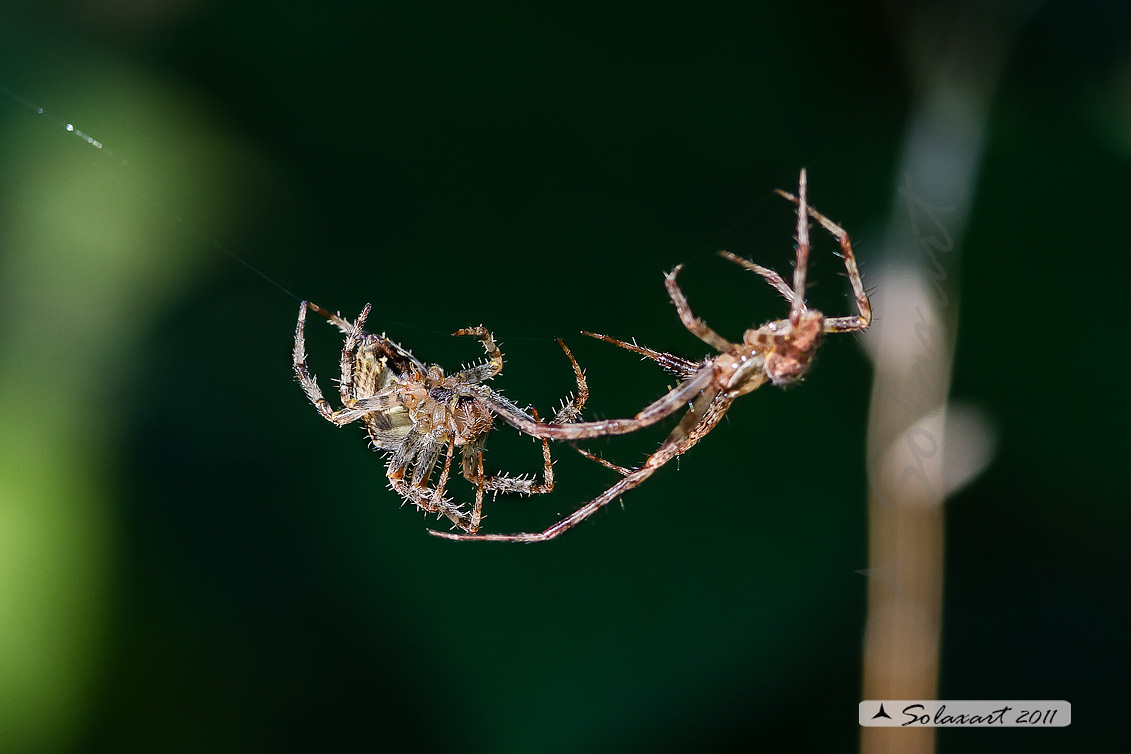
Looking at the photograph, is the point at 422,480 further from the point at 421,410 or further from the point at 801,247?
the point at 801,247

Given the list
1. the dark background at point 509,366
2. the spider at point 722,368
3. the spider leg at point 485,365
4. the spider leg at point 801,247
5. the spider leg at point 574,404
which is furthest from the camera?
the dark background at point 509,366

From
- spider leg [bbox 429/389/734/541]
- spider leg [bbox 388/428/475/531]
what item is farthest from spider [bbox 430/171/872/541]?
A: spider leg [bbox 388/428/475/531]

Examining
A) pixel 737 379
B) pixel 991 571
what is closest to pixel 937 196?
pixel 991 571

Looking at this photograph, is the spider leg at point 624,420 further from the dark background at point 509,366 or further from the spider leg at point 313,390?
the dark background at point 509,366

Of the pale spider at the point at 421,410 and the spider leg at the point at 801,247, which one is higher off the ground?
the spider leg at the point at 801,247

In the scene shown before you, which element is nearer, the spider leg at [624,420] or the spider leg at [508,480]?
the spider leg at [624,420]

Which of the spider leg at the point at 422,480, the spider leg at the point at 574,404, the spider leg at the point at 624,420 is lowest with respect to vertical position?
the spider leg at the point at 422,480

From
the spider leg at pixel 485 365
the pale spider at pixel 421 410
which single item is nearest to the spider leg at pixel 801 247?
the pale spider at pixel 421 410

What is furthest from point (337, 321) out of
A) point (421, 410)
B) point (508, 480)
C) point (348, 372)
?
point (508, 480)
